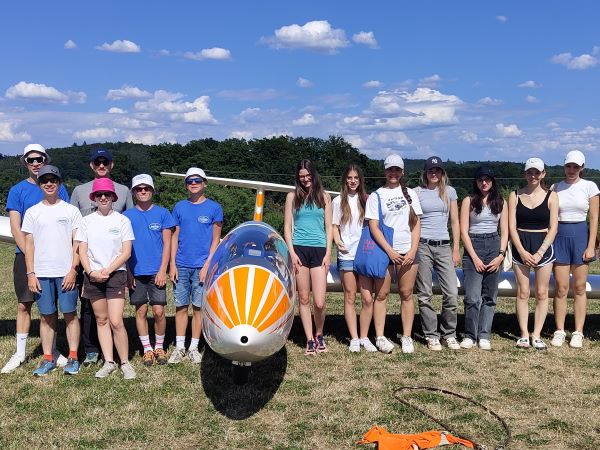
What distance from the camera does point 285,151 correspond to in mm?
67188

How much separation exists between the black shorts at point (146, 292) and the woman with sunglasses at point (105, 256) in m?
0.24

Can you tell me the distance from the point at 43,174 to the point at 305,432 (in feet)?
10.6

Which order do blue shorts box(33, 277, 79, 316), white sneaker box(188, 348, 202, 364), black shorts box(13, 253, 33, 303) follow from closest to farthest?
blue shorts box(33, 277, 79, 316) → black shorts box(13, 253, 33, 303) → white sneaker box(188, 348, 202, 364)

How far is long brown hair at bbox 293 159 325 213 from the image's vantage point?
230 inches

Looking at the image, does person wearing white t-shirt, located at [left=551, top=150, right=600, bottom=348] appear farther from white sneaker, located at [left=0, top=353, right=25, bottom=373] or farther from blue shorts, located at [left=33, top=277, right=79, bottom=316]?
white sneaker, located at [left=0, top=353, right=25, bottom=373]

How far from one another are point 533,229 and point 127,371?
14.8 feet

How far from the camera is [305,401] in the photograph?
4.85 metres

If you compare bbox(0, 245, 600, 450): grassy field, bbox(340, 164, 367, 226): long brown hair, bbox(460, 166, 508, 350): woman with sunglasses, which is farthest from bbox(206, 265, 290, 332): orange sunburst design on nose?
bbox(460, 166, 508, 350): woman with sunglasses

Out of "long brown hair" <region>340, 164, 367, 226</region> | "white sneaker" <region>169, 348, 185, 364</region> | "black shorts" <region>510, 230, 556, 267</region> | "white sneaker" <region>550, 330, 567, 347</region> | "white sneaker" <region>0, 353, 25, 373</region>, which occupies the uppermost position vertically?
"long brown hair" <region>340, 164, 367, 226</region>

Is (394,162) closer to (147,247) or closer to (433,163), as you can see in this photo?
(433,163)

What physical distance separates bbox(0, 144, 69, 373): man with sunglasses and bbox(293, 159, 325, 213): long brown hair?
235 centimetres

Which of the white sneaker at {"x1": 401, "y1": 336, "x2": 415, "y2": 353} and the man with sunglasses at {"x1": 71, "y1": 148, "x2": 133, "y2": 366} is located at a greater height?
the man with sunglasses at {"x1": 71, "y1": 148, "x2": 133, "y2": 366}

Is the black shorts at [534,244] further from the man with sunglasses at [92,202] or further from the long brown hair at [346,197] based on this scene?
the man with sunglasses at [92,202]

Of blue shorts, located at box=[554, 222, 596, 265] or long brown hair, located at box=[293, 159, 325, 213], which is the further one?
blue shorts, located at box=[554, 222, 596, 265]
